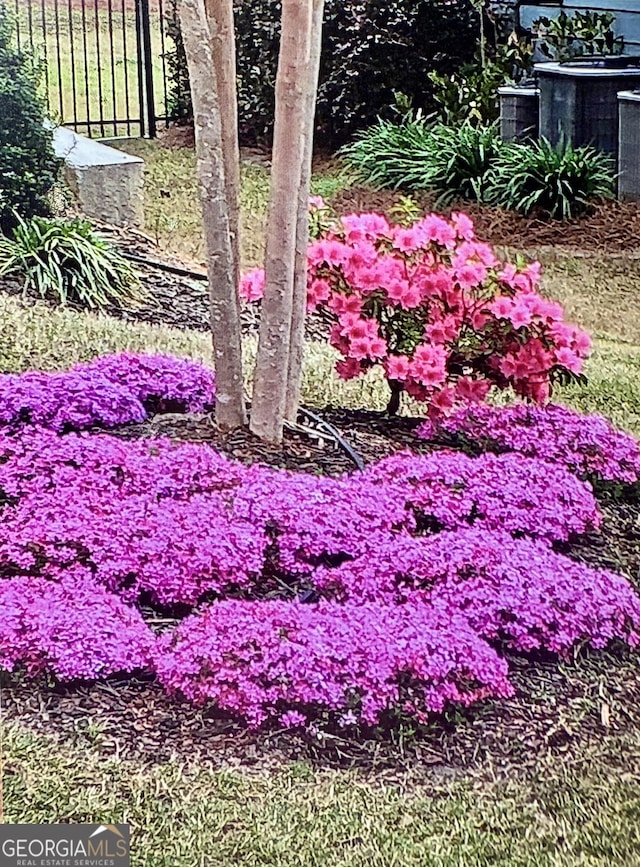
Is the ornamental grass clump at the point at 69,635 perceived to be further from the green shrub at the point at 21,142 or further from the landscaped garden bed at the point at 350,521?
the green shrub at the point at 21,142

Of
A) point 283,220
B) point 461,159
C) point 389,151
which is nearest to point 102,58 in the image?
point 283,220

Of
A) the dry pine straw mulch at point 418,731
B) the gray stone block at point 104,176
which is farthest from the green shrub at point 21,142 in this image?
the dry pine straw mulch at point 418,731

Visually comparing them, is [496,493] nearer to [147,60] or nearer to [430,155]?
[430,155]

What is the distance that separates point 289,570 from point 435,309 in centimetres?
54

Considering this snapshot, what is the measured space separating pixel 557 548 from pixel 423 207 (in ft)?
2.21

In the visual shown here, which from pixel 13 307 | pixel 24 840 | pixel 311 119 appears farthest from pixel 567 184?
pixel 24 840

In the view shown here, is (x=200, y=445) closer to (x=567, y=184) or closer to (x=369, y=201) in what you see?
(x=369, y=201)

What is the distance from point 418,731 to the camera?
125 cm

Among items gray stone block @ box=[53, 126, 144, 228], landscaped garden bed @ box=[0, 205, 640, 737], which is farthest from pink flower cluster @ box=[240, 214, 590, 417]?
gray stone block @ box=[53, 126, 144, 228]

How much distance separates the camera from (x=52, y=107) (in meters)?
1.82

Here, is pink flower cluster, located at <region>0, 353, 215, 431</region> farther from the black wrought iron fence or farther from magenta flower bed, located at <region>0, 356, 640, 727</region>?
the black wrought iron fence

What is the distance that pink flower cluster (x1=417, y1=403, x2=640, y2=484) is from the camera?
5.77 feet

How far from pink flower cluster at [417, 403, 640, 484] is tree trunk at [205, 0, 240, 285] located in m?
0.40

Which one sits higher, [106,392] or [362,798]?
[106,392]
